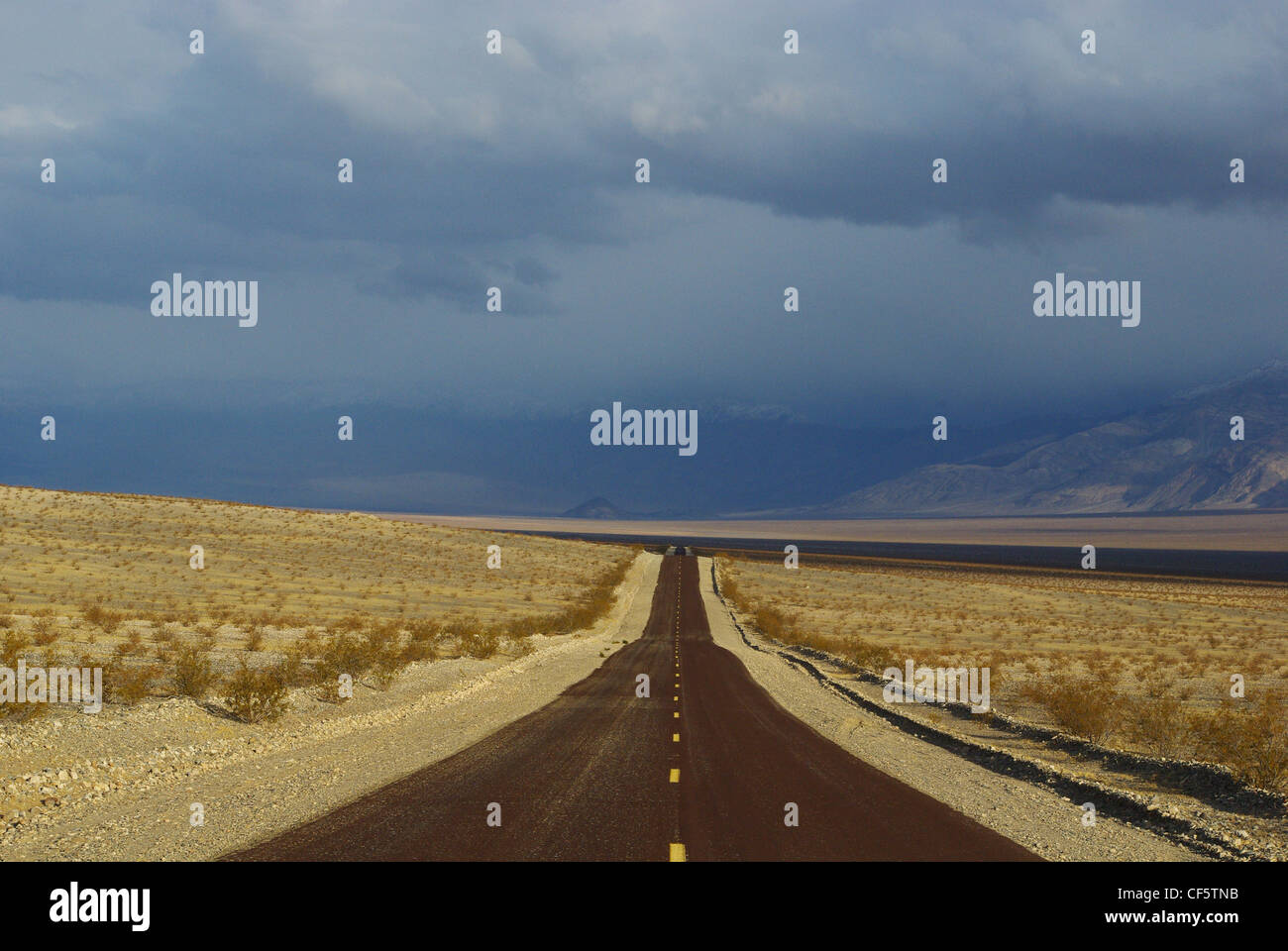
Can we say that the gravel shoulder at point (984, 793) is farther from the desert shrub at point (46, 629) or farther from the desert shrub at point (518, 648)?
the desert shrub at point (46, 629)

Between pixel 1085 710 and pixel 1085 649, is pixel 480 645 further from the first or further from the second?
pixel 1085 649

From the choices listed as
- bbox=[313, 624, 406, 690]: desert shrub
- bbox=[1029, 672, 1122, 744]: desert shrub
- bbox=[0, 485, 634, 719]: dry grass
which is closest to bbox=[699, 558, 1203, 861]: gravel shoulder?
bbox=[1029, 672, 1122, 744]: desert shrub

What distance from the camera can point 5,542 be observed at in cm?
6247

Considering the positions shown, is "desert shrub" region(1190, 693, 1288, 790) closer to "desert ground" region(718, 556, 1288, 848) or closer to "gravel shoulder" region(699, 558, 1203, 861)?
"desert ground" region(718, 556, 1288, 848)

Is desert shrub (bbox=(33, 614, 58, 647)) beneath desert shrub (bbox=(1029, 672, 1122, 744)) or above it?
above

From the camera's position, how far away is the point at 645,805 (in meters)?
11.4

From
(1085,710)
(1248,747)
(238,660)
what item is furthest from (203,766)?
(1085,710)

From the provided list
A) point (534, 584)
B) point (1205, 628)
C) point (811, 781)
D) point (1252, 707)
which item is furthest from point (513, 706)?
point (534, 584)

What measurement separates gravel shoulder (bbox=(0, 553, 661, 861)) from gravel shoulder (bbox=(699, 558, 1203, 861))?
6787 millimetres

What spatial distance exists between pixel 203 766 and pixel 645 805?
733cm

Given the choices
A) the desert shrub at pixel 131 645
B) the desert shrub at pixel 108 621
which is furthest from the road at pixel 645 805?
the desert shrub at pixel 108 621

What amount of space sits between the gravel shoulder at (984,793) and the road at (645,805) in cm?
42

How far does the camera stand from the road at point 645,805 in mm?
9406

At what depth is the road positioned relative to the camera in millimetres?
9406
